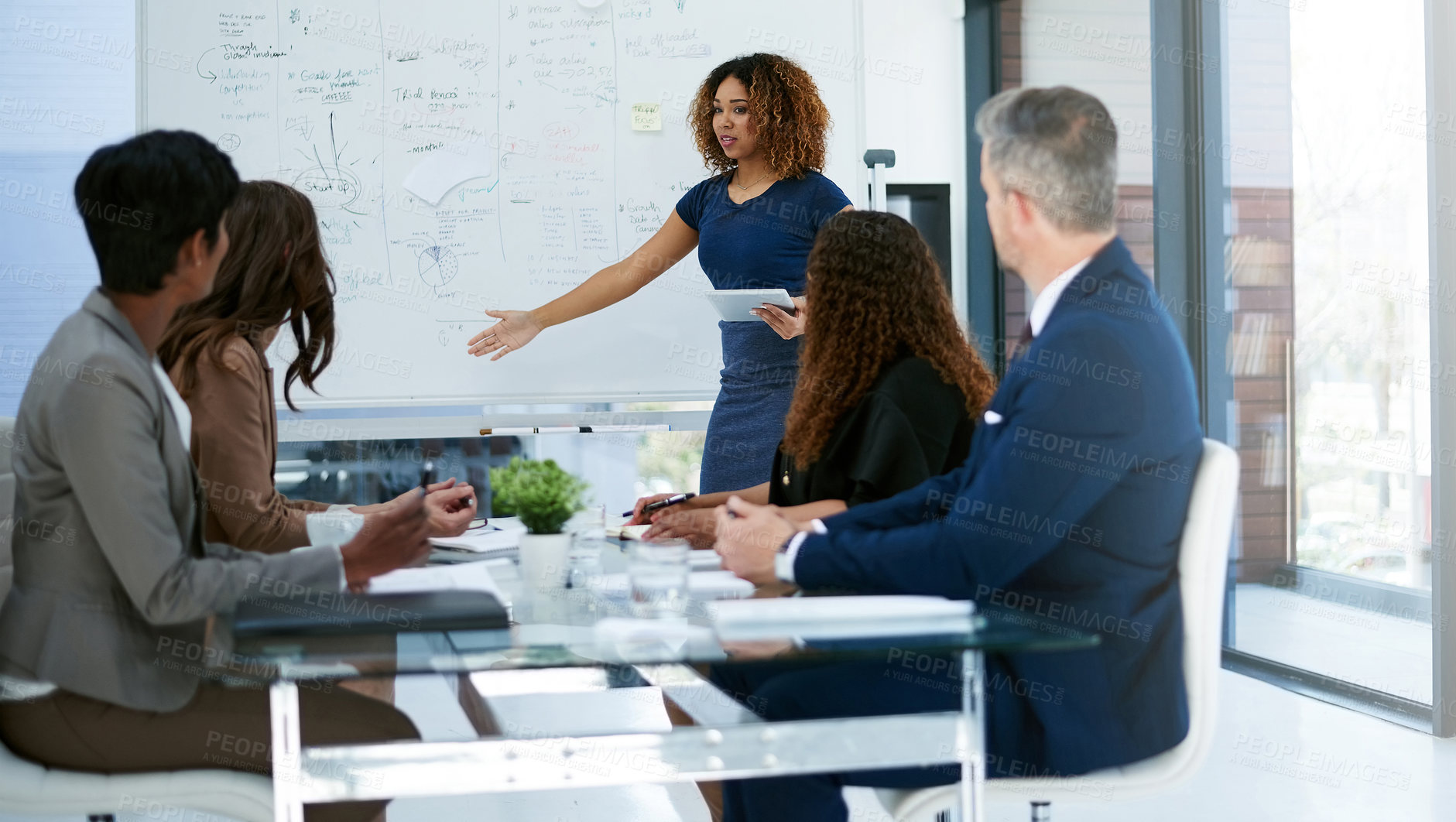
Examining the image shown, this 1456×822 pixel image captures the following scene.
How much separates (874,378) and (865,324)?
9cm

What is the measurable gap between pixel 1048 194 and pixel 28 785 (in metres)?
1.41

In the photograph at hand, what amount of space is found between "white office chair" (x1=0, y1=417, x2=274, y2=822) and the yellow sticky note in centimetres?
228

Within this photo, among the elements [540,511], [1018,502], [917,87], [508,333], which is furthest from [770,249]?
[917,87]

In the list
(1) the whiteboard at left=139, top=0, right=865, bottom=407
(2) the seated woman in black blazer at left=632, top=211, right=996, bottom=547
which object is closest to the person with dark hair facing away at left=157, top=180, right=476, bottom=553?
(2) the seated woman in black blazer at left=632, top=211, right=996, bottom=547

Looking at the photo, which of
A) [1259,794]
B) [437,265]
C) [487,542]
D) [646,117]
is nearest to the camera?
[487,542]

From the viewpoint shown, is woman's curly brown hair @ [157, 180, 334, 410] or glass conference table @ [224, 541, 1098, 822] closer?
glass conference table @ [224, 541, 1098, 822]

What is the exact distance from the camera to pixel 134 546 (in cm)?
129

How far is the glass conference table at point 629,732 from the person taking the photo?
113cm

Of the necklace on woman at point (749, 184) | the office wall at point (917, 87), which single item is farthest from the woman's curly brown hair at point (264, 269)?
the office wall at point (917, 87)

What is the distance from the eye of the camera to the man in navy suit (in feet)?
4.42

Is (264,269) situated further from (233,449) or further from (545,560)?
(545,560)

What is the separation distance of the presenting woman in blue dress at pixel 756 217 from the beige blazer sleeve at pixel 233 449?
3.95 ft

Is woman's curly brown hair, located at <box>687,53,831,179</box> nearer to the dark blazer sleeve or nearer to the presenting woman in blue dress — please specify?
the presenting woman in blue dress

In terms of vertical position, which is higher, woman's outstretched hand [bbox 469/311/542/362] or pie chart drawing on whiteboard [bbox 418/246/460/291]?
pie chart drawing on whiteboard [bbox 418/246/460/291]
